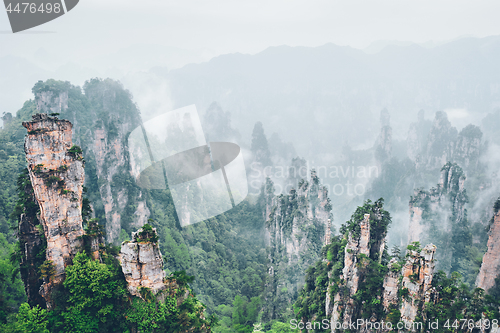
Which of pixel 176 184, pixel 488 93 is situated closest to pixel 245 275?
pixel 176 184

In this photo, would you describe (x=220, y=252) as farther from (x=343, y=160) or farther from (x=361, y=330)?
(x=343, y=160)

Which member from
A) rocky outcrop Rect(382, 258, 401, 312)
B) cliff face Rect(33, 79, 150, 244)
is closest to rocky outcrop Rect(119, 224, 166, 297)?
rocky outcrop Rect(382, 258, 401, 312)

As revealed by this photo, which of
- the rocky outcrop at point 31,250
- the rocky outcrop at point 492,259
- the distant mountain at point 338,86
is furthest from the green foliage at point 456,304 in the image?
the distant mountain at point 338,86

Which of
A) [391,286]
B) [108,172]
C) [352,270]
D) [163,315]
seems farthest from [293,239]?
[163,315]

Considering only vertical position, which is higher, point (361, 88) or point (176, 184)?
point (361, 88)

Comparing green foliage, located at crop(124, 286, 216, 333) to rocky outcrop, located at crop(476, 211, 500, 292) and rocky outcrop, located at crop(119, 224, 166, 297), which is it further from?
rocky outcrop, located at crop(476, 211, 500, 292)

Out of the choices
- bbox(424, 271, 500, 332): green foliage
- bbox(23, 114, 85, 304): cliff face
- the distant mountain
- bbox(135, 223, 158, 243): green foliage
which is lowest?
bbox(424, 271, 500, 332): green foliage
